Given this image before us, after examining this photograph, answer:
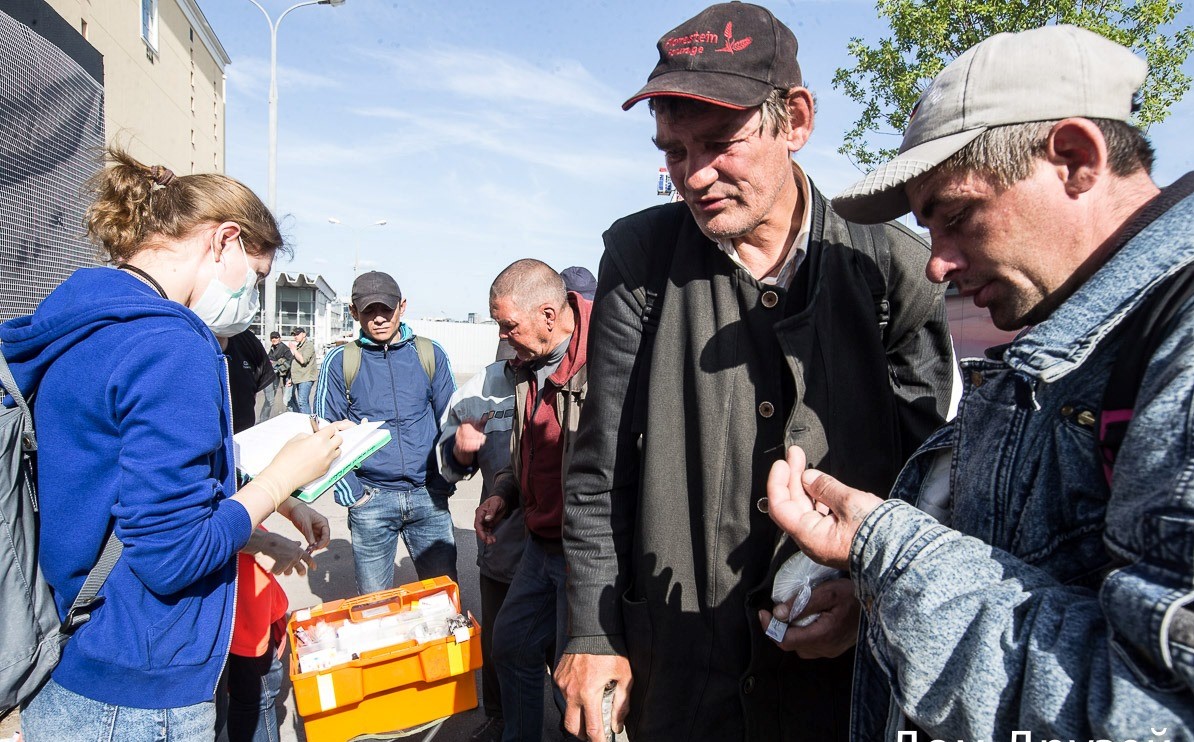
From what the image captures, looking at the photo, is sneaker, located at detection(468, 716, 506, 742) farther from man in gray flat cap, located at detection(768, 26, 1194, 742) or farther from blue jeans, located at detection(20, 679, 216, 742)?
man in gray flat cap, located at detection(768, 26, 1194, 742)

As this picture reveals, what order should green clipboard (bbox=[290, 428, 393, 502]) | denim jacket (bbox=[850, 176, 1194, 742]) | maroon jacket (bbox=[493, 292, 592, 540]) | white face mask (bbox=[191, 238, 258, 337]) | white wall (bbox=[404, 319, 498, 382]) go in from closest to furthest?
1. denim jacket (bbox=[850, 176, 1194, 742])
2. white face mask (bbox=[191, 238, 258, 337])
3. green clipboard (bbox=[290, 428, 393, 502])
4. maroon jacket (bbox=[493, 292, 592, 540])
5. white wall (bbox=[404, 319, 498, 382])

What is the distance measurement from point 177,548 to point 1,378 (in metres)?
0.54

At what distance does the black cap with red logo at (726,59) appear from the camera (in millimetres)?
1510

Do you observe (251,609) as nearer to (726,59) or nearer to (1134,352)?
(726,59)

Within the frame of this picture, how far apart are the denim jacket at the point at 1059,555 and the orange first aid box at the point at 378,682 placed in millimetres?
2001

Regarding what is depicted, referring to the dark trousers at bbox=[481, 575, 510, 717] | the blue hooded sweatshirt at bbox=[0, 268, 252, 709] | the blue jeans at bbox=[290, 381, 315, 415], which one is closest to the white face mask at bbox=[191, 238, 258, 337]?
the blue hooded sweatshirt at bbox=[0, 268, 252, 709]

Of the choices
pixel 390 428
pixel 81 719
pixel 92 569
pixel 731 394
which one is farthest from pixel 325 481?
pixel 390 428

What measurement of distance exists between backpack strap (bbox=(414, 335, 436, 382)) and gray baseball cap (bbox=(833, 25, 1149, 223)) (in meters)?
3.72

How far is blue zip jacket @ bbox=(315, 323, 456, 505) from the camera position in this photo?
4254 mm

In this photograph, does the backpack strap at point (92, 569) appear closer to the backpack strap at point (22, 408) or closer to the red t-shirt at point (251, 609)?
the backpack strap at point (22, 408)

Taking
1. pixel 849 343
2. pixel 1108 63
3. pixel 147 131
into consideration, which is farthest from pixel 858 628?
pixel 147 131

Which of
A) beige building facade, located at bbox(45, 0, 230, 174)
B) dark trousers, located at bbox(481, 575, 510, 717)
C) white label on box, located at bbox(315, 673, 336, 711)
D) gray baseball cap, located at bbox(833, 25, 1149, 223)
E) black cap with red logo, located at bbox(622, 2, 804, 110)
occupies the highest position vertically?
beige building facade, located at bbox(45, 0, 230, 174)

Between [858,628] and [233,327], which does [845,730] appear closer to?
[858,628]

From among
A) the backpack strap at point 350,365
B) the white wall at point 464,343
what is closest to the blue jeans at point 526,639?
the backpack strap at point 350,365
